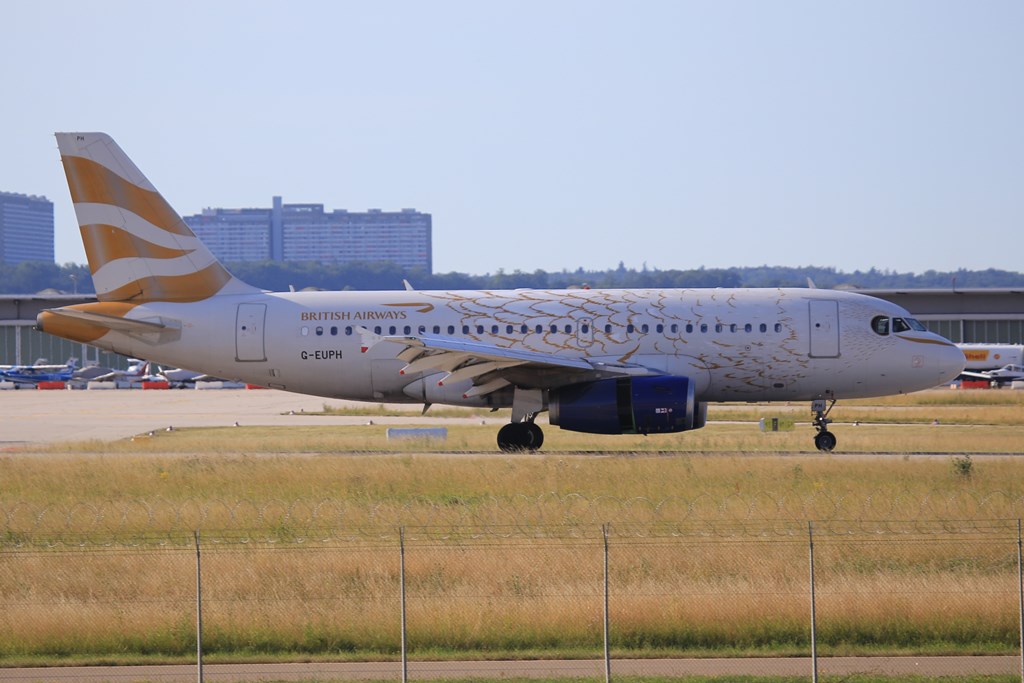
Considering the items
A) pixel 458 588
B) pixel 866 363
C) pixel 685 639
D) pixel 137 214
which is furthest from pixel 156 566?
pixel 866 363

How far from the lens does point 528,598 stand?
1739 cm

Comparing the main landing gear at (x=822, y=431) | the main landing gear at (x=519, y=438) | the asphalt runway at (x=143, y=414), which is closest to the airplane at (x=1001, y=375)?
the asphalt runway at (x=143, y=414)

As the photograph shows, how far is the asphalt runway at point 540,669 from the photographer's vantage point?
1487 cm

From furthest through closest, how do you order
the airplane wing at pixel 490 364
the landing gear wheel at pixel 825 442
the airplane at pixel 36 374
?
the airplane at pixel 36 374 < the landing gear wheel at pixel 825 442 < the airplane wing at pixel 490 364

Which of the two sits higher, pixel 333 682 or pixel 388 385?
pixel 388 385

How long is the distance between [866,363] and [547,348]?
8168mm

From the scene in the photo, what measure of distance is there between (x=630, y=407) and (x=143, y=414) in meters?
31.8

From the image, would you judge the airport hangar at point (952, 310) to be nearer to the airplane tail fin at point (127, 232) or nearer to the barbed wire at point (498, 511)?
the airplane tail fin at point (127, 232)

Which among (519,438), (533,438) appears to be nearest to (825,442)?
(533,438)

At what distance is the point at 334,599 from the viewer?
17.7 m

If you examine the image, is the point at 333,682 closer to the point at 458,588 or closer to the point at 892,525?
the point at 458,588

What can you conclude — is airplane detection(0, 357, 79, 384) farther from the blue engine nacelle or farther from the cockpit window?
the cockpit window

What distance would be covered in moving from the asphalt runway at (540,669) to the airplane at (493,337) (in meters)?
16.3

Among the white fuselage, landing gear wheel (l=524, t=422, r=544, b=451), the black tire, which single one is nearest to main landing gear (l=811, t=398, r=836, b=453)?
the white fuselage
